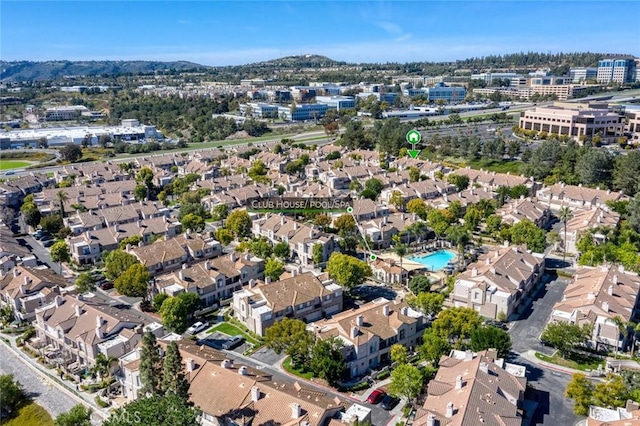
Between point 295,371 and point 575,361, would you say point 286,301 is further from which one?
point 575,361

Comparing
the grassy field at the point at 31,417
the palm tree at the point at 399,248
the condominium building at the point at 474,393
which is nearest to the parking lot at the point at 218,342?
the grassy field at the point at 31,417

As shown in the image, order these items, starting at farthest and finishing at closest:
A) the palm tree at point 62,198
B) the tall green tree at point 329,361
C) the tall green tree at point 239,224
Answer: the palm tree at point 62,198, the tall green tree at point 239,224, the tall green tree at point 329,361

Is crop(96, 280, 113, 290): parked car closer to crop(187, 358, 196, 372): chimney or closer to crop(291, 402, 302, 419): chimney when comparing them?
crop(187, 358, 196, 372): chimney

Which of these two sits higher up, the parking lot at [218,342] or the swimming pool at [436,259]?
the swimming pool at [436,259]

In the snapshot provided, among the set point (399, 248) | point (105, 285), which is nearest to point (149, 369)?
point (105, 285)

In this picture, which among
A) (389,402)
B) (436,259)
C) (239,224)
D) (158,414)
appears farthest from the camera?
(239,224)

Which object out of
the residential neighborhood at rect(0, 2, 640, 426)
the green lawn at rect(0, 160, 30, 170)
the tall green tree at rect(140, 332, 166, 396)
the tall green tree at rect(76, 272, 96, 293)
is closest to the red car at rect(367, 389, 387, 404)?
the residential neighborhood at rect(0, 2, 640, 426)

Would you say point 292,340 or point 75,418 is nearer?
→ point 75,418

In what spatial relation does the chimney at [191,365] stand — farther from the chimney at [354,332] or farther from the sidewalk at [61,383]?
the chimney at [354,332]
